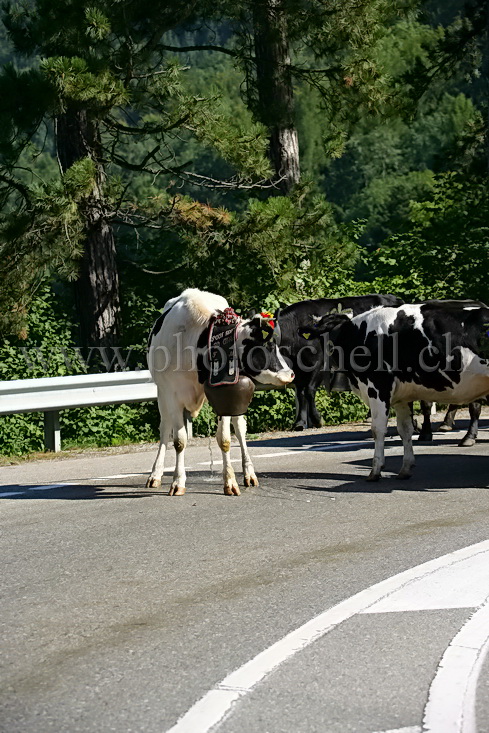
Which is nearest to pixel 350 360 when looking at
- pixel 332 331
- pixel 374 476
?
pixel 332 331

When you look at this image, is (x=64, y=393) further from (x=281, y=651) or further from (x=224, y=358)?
(x=281, y=651)

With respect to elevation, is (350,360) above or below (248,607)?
above

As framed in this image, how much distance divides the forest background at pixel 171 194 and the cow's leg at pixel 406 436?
558 centimetres

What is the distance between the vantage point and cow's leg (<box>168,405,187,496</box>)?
1095cm

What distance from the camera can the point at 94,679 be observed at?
5.61 meters

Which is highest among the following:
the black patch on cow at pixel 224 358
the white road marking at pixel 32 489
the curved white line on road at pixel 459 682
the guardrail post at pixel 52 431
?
the black patch on cow at pixel 224 358

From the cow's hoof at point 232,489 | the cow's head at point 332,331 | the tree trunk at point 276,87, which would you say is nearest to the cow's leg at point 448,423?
the cow's head at point 332,331

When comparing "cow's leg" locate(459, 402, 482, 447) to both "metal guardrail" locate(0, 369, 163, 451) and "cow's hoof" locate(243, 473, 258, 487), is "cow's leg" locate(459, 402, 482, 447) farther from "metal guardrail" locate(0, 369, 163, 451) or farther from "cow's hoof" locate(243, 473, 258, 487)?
"cow's hoof" locate(243, 473, 258, 487)

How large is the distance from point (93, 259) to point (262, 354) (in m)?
10.1

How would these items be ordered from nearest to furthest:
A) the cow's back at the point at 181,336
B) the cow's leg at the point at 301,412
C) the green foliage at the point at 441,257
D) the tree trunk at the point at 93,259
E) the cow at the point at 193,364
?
1. the cow at the point at 193,364
2. the cow's back at the point at 181,336
3. the cow's leg at the point at 301,412
4. the tree trunk at the point at 93,259
5. the green foliage at the point at 441,257

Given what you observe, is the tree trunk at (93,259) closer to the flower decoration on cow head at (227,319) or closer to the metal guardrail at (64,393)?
the metal guardrail at (64,393)

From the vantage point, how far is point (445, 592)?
23.2 ft

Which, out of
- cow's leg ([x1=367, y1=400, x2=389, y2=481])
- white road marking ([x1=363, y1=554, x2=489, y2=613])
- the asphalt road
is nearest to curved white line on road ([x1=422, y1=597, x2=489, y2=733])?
the asphalt road

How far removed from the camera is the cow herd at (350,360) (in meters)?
10.9
